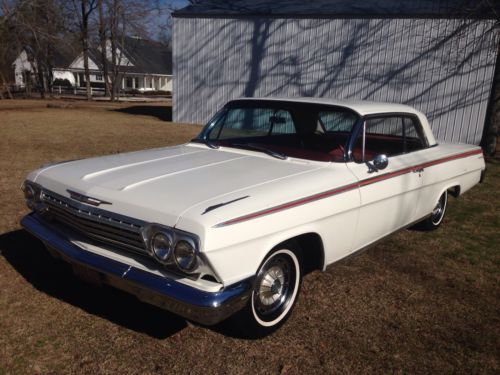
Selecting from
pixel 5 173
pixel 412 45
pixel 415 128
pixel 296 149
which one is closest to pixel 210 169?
pixel 296 149

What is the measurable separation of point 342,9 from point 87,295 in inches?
509

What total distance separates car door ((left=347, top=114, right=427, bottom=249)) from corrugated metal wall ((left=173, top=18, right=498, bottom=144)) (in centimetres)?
862

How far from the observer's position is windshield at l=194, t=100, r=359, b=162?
150 inches

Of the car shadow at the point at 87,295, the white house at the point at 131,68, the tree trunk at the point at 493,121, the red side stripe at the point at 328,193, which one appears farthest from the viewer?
the white house at the point at 131,68

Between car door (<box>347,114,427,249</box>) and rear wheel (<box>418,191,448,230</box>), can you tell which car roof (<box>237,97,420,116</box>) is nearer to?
car door (<box>347,114,427,249</box>)

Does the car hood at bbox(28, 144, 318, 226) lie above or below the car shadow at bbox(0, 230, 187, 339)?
above

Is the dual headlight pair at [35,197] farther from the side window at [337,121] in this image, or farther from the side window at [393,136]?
the side window at [393,136]

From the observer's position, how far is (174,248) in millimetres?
2480

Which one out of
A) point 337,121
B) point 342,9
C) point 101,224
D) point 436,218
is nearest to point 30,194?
point 101,224

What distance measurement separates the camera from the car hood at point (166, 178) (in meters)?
2.65

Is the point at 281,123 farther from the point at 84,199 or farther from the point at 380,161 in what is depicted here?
the point at 84,199

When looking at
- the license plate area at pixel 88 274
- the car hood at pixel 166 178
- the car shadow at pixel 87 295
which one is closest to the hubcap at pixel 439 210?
the car hood at pixel 166 178

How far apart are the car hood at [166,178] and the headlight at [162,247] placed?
0.28 ft

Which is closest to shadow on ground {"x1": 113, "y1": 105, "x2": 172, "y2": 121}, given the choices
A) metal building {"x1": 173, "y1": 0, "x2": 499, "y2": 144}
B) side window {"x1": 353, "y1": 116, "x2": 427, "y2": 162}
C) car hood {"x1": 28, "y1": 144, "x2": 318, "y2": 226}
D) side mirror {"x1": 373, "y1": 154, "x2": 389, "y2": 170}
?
metal building {"x1": 173, "y1": 0, "x2": 499, "y2": 144}
